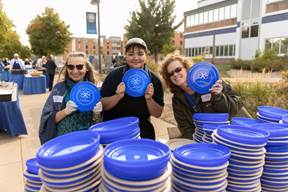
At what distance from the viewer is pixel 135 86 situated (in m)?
2.33

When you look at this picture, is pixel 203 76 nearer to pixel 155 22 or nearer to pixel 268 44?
pixel 155 22

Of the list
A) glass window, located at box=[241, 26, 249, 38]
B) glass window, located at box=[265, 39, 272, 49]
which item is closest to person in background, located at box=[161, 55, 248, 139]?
glass window, located at box=[265, 39, 272, 49]

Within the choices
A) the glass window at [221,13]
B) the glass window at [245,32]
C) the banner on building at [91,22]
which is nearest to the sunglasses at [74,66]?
the banner on building at [91,22]

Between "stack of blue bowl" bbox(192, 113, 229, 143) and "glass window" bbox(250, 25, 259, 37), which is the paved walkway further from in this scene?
"glass window" bbox(250, 25, 259, 37)

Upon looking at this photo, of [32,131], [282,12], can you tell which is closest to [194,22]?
[282,12]

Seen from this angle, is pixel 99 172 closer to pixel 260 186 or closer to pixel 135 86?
pixel 260 186

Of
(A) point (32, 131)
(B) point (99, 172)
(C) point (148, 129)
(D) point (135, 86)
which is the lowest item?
(A) point (32, 131)

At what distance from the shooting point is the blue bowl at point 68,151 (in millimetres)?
1172

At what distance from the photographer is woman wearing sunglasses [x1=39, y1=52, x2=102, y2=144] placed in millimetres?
2488

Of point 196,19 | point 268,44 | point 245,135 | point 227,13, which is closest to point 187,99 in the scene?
point 245,135

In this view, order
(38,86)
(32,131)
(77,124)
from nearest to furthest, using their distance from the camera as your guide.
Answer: (77,124) → (32,131) → (38,86)

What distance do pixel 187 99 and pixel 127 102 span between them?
630 millimetres

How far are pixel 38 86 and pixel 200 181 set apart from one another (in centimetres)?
1439

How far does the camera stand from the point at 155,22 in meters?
31.7
